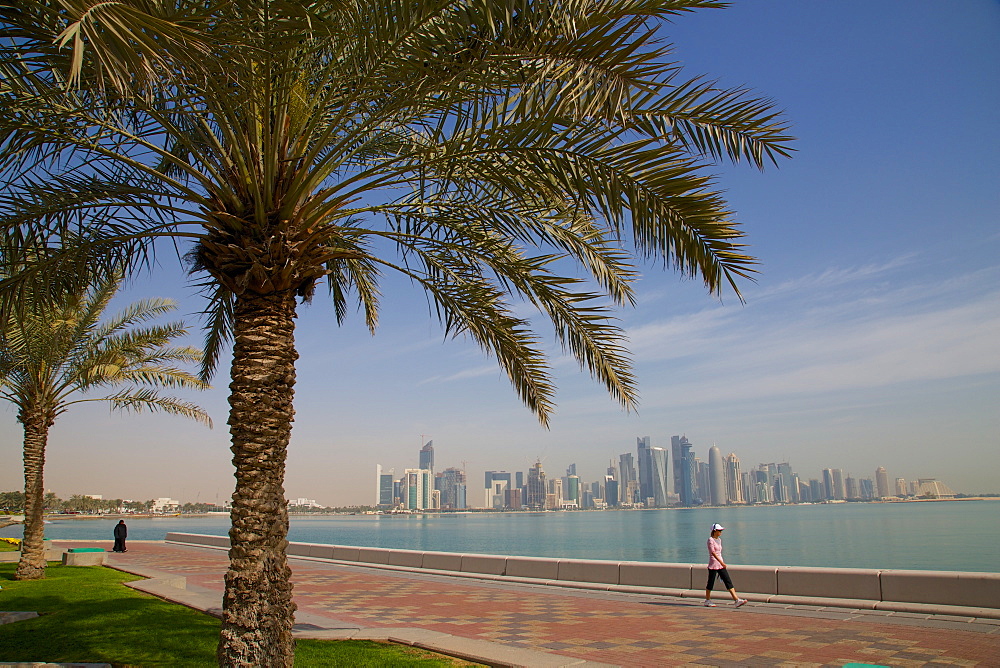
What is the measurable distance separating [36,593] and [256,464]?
9.62m

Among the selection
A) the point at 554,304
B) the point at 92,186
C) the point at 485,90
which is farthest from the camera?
the point at 554,304

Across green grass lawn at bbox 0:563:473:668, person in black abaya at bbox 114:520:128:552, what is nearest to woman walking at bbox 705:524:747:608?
green grass lawn at bbox 0:563:473:668

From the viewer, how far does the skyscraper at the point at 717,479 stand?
187500mm

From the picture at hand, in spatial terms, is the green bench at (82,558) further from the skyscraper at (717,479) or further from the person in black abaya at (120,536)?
the skyscraper at (717,479)

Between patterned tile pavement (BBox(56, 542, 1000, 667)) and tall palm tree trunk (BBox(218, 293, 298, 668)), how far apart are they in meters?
3.91

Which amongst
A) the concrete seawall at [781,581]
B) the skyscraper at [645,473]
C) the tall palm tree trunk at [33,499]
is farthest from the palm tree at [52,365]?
the skyscraper at [645,473]

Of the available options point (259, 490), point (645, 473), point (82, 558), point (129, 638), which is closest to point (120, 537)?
point (82, 558)

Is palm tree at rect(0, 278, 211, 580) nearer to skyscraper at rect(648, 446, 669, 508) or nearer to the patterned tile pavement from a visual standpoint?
the patterned tile pavement

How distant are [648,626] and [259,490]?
20.9ft

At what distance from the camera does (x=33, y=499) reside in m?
15.1

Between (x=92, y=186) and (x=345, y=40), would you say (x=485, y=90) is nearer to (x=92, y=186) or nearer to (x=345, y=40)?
(x=345, y=40)

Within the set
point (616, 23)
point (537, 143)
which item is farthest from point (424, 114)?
point (616, 23)

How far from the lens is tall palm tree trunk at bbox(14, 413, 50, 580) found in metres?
14.5

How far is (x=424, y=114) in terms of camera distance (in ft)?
23.0
